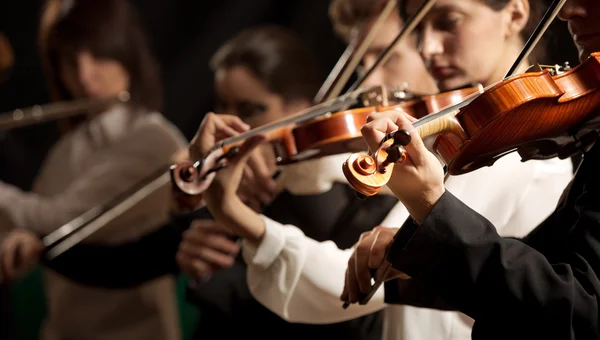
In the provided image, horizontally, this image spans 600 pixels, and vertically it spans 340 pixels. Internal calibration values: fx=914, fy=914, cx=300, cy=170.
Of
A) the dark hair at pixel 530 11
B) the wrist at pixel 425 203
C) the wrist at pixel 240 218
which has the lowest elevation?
the wrist at pixel 240 218

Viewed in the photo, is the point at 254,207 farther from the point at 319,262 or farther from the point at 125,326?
the point at 125,326

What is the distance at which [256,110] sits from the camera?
1326 mm

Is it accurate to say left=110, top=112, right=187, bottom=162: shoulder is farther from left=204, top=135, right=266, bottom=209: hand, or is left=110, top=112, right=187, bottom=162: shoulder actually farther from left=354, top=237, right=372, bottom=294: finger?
left=354, top=237, right=372, bottom=294: finger

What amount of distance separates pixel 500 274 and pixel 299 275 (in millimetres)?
332

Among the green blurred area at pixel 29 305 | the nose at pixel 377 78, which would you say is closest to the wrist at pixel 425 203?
the nose at pixel 377 78

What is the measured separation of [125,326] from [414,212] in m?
1.06

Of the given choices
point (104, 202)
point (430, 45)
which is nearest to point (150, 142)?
point (104, 202)

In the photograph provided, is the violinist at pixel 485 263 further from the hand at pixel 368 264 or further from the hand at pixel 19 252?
the hand at pixel 19 252

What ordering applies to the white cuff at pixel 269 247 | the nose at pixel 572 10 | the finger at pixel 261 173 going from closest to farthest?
1. the nose at pixel 572 10
2. the white cuff at pixel 269 247
3. the finger at pixel 261 173

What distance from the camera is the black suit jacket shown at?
62 centimetres

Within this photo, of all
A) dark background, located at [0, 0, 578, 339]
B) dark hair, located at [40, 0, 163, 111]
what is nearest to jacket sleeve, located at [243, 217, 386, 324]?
dark hair, located at [40, 0, 163, 111]

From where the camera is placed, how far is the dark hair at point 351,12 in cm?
122

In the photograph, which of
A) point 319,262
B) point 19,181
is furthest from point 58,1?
point 319,262

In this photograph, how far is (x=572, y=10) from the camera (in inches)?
28.2
